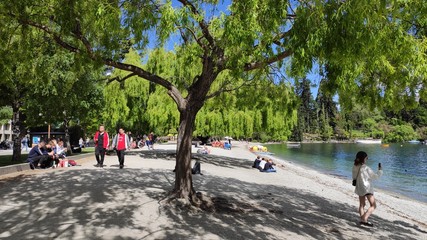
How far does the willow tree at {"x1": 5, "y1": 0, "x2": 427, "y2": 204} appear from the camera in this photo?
18.4 ft

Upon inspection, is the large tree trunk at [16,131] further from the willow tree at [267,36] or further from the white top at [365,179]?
the white top at [365,179]

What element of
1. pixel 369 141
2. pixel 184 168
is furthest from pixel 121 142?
pixel 369 141

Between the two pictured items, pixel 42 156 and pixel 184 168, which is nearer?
pixel 184 168

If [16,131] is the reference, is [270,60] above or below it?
above

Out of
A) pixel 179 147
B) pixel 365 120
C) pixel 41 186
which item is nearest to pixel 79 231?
pixel 179 147

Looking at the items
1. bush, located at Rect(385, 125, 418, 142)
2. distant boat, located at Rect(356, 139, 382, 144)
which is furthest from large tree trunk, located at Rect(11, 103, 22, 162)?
bush, located at Rect(385, 125, 418, 142)

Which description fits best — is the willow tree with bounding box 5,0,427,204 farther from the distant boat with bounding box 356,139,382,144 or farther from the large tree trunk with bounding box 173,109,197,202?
the distant boat with bounding box 356,139,382,144

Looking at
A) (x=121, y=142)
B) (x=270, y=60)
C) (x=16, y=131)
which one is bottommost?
(x=121, y=142)

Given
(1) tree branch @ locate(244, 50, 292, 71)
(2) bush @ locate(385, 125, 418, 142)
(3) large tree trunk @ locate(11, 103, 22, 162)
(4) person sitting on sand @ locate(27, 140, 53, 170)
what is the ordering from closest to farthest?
(1) tree branch @ locate(244, 50, 292, 71) < (4) person sitting on sand @ locate(27, 140, 53, 170) < (3) large tree trunk @ locate(11, 103, 22, 162) < (2) bush @ locate(385, 125, 418, 142)

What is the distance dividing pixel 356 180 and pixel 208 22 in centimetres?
543

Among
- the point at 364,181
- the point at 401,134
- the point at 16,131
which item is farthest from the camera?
the point at 401,134

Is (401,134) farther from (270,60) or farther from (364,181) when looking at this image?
(270,60)

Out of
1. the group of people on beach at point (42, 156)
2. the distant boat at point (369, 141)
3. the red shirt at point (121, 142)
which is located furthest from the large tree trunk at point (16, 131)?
the distant boat at point (369, 141)

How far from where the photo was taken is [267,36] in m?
6.91
